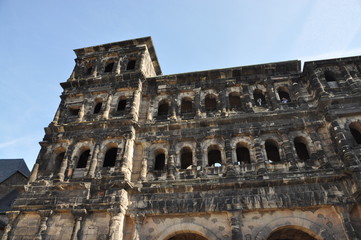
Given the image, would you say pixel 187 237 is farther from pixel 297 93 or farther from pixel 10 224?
pixel 297 93

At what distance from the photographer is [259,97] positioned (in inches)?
642

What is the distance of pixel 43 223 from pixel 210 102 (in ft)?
36.0

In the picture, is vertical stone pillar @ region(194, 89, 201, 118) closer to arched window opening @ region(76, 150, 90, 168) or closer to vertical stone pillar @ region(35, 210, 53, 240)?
arched window opening @ region(76, 150, 90, 168)

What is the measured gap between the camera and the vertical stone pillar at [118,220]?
11.1 meters

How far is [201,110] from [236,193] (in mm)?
5303

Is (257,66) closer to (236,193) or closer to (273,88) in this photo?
(273,88)

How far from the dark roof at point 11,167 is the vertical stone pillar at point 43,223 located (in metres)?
14.2

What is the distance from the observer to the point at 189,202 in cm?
1181

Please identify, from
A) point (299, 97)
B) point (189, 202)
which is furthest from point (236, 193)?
point (299, 97)

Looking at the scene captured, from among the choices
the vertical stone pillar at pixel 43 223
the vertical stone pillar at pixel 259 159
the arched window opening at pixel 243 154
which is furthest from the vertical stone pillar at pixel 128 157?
the vertical stone pillar at pixel 259 159

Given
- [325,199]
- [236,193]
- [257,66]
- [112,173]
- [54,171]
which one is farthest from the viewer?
[257,66]

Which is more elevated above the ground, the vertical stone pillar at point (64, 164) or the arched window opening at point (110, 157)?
the arched window opening at point (110, 157)

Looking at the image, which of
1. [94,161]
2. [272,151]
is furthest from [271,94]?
[94,161]

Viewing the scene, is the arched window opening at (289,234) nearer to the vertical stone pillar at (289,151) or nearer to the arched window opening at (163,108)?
the vertical stone pillar at (289,151)
